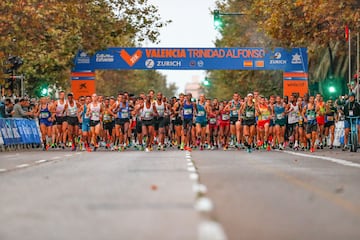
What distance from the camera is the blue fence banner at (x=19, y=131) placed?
1285 inches

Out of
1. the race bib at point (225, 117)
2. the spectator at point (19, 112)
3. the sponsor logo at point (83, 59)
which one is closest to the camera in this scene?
the spectator at point (19, 112)

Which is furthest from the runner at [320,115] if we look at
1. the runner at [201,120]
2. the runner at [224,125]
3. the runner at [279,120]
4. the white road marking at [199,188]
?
the white road marking at [199,188]

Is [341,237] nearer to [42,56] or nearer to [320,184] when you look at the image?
[320,184]

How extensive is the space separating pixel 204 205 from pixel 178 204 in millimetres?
390

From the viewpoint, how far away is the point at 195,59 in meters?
52.0

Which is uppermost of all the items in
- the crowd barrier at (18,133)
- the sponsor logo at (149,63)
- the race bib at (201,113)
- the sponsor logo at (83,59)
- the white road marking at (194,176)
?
the sponsor logo at (83,59)

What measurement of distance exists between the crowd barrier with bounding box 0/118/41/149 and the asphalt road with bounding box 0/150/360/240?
1541 centimetres

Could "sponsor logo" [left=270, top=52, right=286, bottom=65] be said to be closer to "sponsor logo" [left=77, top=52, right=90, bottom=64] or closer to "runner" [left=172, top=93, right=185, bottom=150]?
"sponsor logo" [left=77, top=52, right=90, bottom=64]

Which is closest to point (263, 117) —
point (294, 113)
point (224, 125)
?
point (294, 113)

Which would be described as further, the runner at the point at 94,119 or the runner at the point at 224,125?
the runner at the point at 224,125

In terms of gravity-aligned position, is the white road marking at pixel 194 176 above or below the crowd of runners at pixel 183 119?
below

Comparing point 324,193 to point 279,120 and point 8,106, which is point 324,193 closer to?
point 279,120

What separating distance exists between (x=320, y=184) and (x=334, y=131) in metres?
22.8

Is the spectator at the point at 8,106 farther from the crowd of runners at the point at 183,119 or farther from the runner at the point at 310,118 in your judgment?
the runner at the point at 310,118
